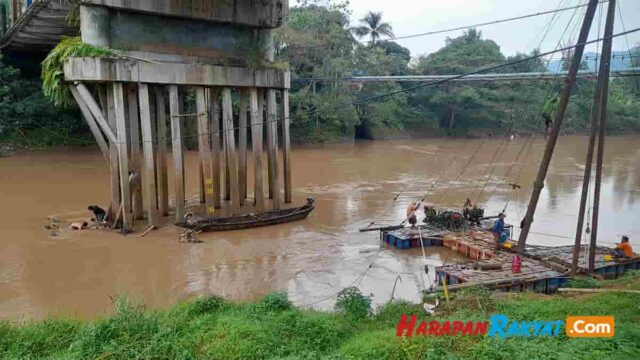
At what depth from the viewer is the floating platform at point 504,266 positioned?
10711 millimetres

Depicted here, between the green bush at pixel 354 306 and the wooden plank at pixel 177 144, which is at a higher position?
the wooden plank at pixel 177 144

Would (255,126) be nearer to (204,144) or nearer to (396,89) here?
(204,144)

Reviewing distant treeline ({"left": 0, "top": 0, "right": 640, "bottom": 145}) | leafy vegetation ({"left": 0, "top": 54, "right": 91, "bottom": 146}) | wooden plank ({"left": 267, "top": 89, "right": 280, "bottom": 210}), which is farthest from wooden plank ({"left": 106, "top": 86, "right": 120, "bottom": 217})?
leafy vegetation ({"left": 0, "top": 54, "right": 91, "bottom": 146})

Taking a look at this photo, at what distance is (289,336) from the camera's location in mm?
7117

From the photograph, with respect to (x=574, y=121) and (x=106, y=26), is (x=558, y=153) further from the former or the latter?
(x=106, y=26)

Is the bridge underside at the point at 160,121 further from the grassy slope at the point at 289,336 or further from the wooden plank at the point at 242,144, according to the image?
the grassy slope at the point at 289,336

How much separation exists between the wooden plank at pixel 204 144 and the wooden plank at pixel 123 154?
6.85ft

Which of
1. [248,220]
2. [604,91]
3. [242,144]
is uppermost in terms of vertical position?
[604,91]

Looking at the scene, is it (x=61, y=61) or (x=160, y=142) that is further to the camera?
(x=160, y=142)

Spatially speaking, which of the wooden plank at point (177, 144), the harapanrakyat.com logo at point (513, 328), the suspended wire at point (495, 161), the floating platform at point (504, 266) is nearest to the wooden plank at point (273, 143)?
the wooden plank at point (177, 144)

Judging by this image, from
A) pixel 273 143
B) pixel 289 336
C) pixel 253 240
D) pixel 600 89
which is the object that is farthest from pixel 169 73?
pixel 600 89

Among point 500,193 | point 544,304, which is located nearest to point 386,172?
Answer: point 500,193

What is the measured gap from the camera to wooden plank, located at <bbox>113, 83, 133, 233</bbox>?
14062 millimetres

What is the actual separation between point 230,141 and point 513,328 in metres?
11.2
